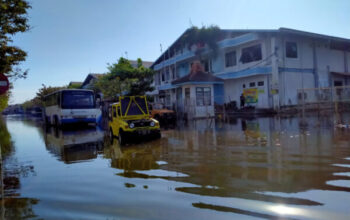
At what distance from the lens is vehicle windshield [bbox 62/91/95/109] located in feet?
67.1

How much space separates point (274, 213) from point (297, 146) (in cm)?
516

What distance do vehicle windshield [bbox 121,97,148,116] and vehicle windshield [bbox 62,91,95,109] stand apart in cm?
979

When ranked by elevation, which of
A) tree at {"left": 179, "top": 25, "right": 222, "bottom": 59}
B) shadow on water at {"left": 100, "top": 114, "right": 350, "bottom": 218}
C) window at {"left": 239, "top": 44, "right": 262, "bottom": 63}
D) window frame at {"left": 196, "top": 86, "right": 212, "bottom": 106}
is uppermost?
tree at {"left": 179, "top": 25, "right": 222, "bottom": 59}

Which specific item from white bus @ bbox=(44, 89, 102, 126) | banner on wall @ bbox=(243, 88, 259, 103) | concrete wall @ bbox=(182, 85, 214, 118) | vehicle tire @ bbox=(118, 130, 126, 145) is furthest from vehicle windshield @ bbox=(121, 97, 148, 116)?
banner on wall @ bbox=(243, 88, 259, 103)

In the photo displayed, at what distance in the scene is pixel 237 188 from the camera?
493 centimetres

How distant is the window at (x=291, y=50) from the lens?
80.2 feet

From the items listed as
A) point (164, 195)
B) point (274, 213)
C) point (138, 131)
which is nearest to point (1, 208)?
point (164, 195)

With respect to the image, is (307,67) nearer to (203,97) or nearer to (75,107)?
(203,97)

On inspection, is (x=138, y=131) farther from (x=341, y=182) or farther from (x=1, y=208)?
(x=341, y=182)

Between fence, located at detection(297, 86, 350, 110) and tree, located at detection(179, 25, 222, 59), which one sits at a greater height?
tree, located at detection(179, 25, 222, 59)

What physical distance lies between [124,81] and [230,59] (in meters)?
11.1

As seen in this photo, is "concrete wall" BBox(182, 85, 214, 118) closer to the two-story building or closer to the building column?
the two-story building

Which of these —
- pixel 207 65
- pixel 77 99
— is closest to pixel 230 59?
pixel 207 65

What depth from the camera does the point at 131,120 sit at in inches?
455
